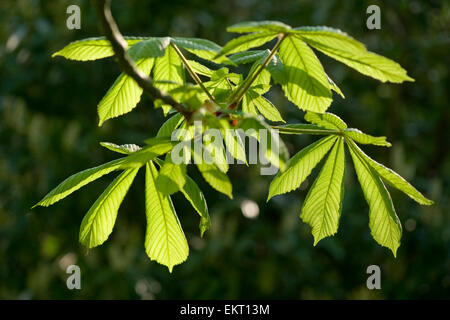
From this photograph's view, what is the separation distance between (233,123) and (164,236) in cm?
25

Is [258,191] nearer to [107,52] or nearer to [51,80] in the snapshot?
[51,80]

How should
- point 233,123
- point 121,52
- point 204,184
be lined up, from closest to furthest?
1. point 121,52
2. point 233,123
3. point 204,184

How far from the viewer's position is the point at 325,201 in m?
0.78

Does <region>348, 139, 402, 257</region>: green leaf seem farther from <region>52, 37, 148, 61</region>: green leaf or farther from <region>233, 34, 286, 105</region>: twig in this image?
<region>52, 37, 148, 61</region>: green leaf

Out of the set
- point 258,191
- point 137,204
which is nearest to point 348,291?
point 258,191

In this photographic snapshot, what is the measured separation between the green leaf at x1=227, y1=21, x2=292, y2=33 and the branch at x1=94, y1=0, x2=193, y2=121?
0.09 metres

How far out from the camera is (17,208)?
2316 mm

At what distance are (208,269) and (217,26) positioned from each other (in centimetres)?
130

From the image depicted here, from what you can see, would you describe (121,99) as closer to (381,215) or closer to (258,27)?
(258,27)

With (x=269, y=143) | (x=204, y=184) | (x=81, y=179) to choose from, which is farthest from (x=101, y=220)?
(x=204, y=184)

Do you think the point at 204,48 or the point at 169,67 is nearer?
the point at 204,48

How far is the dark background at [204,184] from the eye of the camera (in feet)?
7.39

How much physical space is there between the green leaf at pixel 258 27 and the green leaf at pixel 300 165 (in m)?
0.22

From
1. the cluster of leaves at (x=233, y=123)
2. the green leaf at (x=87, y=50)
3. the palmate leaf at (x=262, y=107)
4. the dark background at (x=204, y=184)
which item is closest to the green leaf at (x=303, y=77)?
the cluster of leaves at (x=233, y=123)
